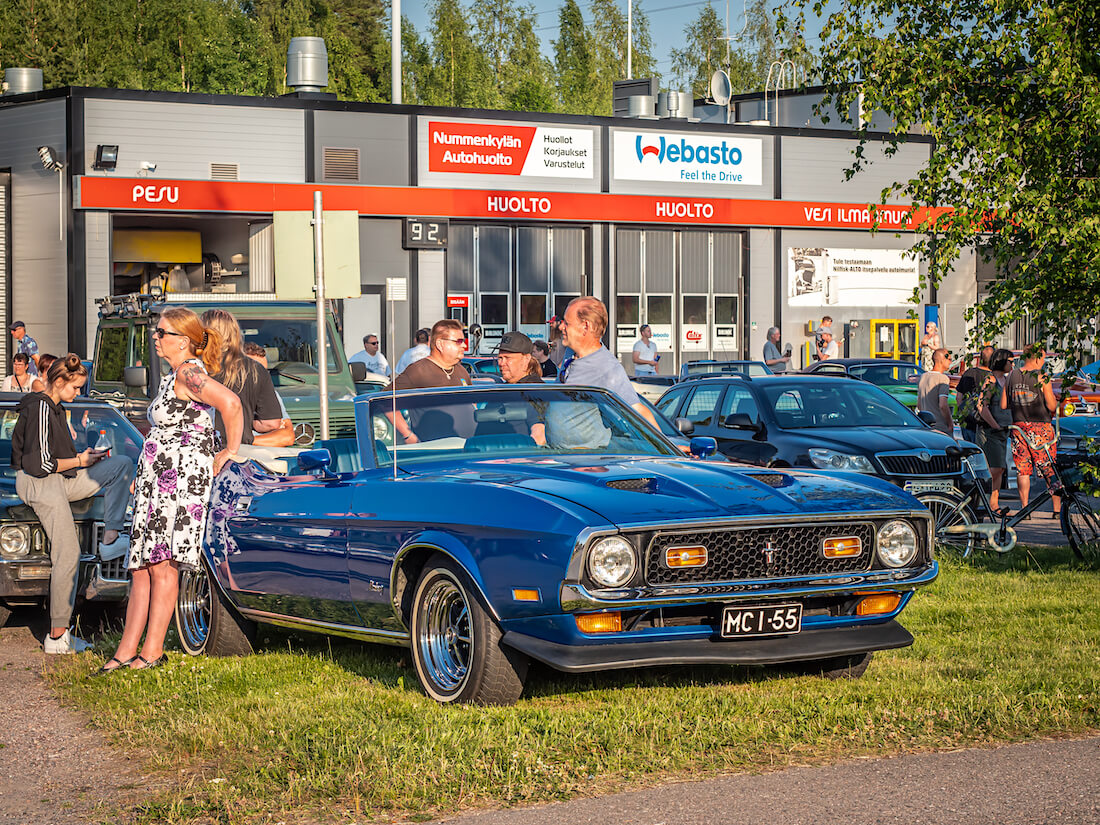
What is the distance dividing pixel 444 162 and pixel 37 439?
27563 millimetres

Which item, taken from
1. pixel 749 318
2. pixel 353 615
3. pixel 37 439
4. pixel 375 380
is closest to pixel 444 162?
pixel 749 318

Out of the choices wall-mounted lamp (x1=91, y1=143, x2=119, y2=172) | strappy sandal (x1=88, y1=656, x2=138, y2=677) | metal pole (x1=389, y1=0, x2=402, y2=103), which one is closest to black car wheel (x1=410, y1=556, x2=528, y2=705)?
strappy sandal (x1=88, y1=656, x2=138, y2=677)

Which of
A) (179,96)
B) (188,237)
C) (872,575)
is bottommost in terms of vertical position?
(872,575)

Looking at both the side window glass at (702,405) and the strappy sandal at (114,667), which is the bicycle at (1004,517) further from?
the strappy sandal at (114,667)

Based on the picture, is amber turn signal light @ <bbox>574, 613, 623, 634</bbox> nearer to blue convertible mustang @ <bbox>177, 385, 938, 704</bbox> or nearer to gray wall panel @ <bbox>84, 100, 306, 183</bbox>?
blue convertible mustang @ <bbox>177, 385, 938, 704</bbox>

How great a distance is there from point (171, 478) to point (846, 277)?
35157 mm

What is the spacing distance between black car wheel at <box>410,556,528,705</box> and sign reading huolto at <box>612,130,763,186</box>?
32338 millimetres

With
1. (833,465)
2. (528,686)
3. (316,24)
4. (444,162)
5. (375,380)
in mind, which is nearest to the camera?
(528,686)

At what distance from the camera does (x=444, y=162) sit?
36.4 m

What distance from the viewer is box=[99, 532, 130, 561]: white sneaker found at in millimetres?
9781

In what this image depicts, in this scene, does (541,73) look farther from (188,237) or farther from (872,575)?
(872,575)

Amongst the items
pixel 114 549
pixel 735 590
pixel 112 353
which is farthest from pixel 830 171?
pixel 735 590

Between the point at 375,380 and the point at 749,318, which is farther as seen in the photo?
the point at 749,318

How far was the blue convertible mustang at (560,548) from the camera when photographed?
245 inches
